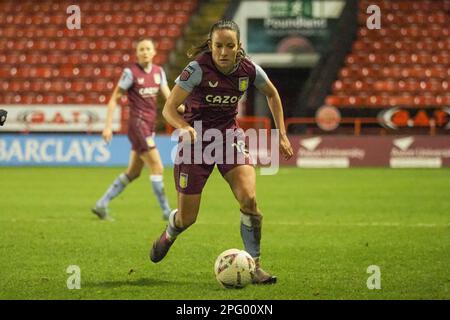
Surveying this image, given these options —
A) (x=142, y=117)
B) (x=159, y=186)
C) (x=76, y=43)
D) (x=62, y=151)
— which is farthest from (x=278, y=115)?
(x=76, y=43)

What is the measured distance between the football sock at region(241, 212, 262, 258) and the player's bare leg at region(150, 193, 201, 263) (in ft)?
1.32

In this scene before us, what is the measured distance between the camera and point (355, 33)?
89.7ft

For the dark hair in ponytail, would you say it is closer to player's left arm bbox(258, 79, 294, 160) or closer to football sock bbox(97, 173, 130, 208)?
player's left arm bbox(258, 79, 294, 160)

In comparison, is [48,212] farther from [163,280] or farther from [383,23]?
[383,23]

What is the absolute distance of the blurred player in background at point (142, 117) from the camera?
11461 millimetres

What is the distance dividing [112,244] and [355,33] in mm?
19353

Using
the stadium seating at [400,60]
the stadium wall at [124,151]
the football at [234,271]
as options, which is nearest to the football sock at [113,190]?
the football at [234,271]

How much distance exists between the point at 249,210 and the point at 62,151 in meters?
16.0

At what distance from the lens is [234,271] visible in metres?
6.68

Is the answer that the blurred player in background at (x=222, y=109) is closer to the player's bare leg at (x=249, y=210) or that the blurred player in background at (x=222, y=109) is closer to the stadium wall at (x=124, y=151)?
the player's bare leg at (x=249, y=210)

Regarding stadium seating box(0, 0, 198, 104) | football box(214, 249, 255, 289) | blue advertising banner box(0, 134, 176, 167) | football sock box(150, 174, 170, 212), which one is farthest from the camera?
stadium seating box(0, 0, 198, 104)

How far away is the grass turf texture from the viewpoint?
22.0 feet

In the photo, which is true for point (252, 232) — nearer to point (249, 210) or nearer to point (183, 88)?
point (249, 210)

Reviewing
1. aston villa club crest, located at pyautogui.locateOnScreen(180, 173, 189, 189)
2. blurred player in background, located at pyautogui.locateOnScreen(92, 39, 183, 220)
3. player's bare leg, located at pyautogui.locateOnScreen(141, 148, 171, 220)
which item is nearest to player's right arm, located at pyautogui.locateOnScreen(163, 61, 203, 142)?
aston villa club crest, located at pyautogui.locateOnScreen(180, 173, 189, 189)
